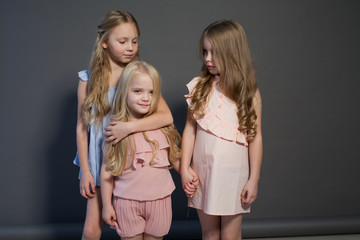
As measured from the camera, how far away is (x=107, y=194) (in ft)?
6.60

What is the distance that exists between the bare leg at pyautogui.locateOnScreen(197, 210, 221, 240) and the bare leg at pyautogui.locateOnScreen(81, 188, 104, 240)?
0.58 metres

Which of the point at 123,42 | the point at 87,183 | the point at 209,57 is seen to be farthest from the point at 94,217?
the point at 209,57

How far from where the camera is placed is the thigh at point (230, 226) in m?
2.21

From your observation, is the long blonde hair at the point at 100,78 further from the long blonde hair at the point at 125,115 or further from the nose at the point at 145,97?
the nose at the point at 145,97

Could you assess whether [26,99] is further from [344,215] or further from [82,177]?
[344,215]

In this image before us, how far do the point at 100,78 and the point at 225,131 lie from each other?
0.75 metres

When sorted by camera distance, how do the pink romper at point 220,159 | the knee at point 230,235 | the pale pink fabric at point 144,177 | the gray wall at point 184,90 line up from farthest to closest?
the gray wall at point 184,90, the knee at point 230,235, the pink romper at point 220,159, the pale pink fabric at point 144,177

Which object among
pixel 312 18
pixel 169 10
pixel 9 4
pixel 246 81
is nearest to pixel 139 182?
pixel 246 81

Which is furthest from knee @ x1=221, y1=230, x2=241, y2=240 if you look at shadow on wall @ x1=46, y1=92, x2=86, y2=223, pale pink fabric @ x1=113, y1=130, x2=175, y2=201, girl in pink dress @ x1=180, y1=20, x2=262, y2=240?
shadow on wall @ x1=46, y1=92, x2=86, y2=223

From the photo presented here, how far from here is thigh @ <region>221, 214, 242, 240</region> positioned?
2.21 m

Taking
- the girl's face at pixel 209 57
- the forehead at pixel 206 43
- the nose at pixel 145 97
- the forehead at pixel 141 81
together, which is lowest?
the nose at pixel 145 97

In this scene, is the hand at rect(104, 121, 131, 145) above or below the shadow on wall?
above

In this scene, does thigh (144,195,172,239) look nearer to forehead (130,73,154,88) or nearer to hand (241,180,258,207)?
hand (241,180,258,207)

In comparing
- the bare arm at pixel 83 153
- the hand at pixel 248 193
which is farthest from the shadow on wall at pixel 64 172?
the hand at pixel 248 193
